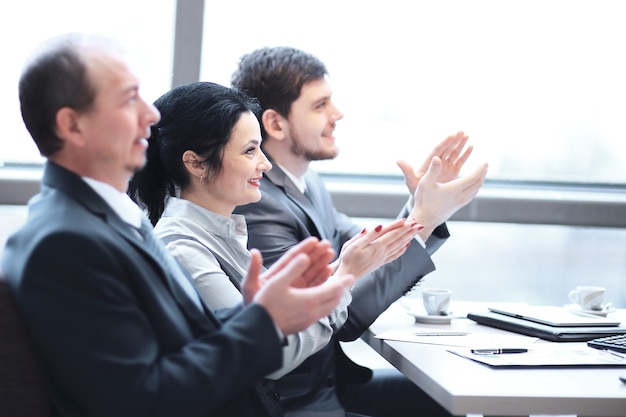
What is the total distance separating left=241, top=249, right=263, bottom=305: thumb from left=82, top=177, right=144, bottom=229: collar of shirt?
19 centimetres

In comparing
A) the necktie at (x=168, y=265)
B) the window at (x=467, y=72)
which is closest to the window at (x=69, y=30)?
the window at (x=467, y=72)

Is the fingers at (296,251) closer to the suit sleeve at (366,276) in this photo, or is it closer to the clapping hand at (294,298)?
the clapping hand at (294,298)

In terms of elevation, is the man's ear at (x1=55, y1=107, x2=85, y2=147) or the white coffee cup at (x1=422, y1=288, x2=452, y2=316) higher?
the man's ear at (x1=55, y1=107, x2=85, y2=147)

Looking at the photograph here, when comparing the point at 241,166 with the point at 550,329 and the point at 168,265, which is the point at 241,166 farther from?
the point at 550,329

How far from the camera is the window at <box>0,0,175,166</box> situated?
3.39 m

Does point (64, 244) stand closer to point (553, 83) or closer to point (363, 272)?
point (363, 272)

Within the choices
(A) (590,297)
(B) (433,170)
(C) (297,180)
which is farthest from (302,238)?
(A) (590,297)

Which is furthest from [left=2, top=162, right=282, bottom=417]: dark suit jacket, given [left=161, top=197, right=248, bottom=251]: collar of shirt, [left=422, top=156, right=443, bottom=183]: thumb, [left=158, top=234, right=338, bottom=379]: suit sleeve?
[left=422, top=156, right=443, bottom=183]: thumb

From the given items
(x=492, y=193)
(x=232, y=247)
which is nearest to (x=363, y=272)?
(x=232, y=247)

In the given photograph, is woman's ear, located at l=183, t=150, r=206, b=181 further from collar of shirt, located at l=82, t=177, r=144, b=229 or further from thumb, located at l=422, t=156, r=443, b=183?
thumb, located at l=422, t=156, r=443, b=183

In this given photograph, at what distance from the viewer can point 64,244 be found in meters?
1.19

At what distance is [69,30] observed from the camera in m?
3.42

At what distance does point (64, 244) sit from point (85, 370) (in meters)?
0.18

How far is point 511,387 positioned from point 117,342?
27.5 inches
